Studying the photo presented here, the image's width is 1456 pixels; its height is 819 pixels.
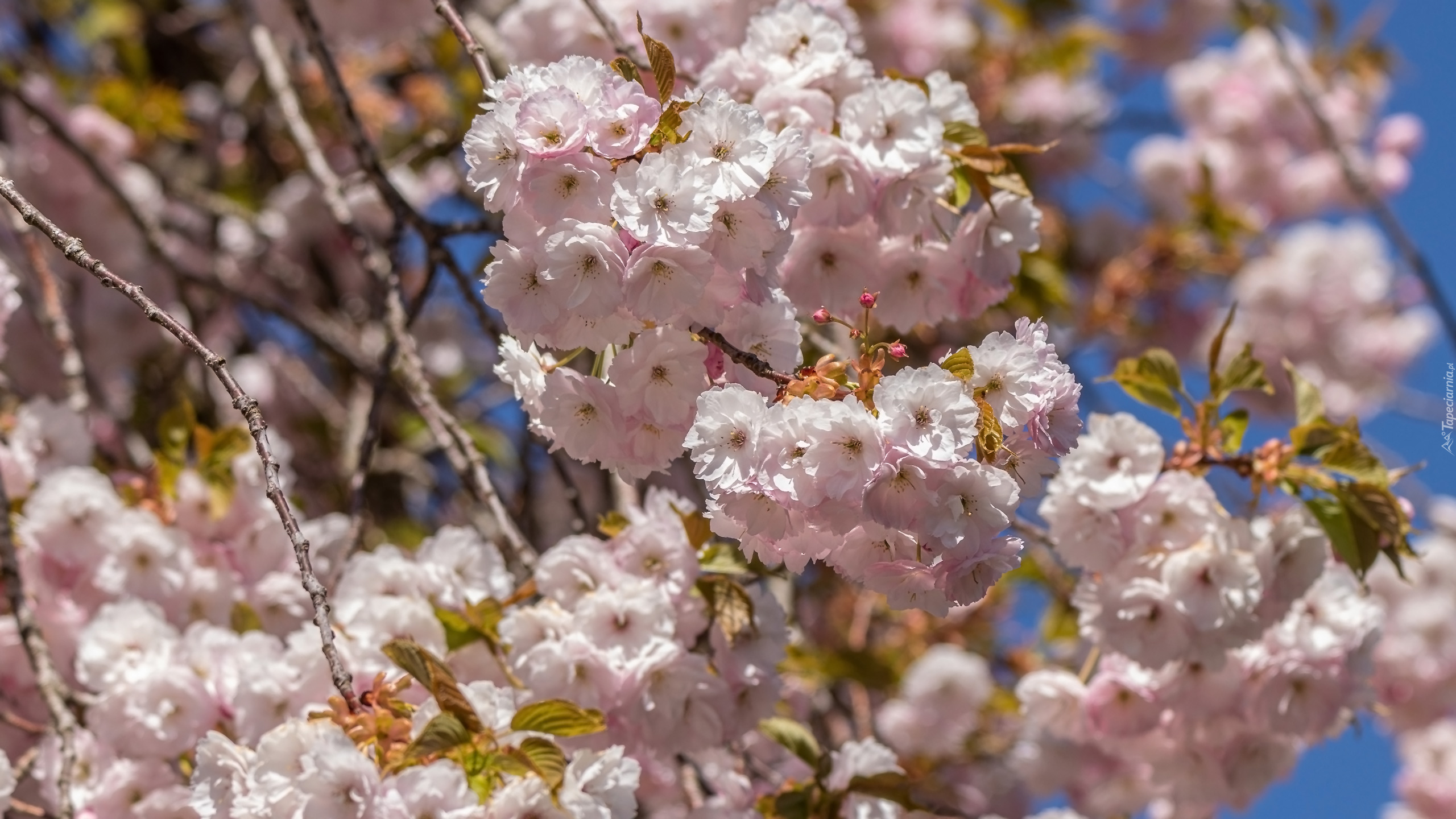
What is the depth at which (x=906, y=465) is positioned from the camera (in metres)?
1.03

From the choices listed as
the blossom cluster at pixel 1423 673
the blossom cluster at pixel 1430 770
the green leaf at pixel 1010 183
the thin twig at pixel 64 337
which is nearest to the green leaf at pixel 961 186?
the green leaf at pixel 1010 183

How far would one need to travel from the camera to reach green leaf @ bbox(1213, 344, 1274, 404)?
5.38ft

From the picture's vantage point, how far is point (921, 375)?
3.40 ft

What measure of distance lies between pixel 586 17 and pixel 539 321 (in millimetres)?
932

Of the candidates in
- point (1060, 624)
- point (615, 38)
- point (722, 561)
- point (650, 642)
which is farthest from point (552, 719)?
point (1060, 624)

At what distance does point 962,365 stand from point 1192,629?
2.26 ft

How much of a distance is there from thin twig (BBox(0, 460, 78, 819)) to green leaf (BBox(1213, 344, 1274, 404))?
1.40m

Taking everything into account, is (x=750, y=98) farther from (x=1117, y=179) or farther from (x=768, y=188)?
(x=1117, y=179)

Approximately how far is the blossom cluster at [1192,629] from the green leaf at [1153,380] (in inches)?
2.9

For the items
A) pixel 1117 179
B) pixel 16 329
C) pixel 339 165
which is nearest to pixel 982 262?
pixel 16 329

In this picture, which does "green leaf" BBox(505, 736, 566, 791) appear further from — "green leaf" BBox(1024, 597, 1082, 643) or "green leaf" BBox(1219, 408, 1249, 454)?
"green leaf" BBox(1024, 597, 1082, 643)

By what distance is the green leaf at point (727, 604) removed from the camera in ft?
4.75

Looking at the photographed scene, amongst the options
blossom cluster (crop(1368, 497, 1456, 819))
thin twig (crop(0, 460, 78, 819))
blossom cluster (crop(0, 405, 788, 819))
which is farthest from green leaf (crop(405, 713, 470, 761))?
blossom cluster (crop(1368, 497, 1456, 819))

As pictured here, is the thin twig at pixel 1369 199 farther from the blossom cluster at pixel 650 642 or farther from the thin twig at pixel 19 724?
the thin twig at pixel 19 724
